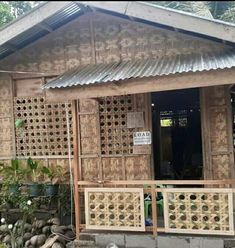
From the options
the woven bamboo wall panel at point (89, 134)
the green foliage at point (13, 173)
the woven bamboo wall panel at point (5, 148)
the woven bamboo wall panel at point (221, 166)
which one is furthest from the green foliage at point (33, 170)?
the woven bamboo wall panel at point (221, 166)

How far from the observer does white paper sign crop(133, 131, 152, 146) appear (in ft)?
25.0

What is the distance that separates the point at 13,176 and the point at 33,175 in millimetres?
474

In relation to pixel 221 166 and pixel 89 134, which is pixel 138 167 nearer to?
pixel 89 134

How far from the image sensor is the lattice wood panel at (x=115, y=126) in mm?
7809

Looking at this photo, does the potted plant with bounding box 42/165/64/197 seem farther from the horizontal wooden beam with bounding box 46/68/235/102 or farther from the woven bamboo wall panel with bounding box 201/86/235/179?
the woven bamboo wall panel with bounding box 201/86/235/179

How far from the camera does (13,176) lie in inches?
310

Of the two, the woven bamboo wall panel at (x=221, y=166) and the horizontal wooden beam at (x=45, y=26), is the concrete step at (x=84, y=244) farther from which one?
the horizontal wooden beam at (x=45, y=26)

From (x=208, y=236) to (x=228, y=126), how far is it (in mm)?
2323

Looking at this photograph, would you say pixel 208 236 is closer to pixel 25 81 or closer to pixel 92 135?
pixel 92 135

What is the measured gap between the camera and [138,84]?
5.89 metres

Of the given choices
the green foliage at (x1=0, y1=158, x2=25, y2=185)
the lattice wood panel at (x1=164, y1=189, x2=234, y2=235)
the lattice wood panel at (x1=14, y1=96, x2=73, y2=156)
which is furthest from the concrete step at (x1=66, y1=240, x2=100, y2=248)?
the lattice wood panel at (x1=14, y1=96, x2=73, y2=156)

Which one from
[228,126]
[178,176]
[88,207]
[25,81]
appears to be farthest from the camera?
[178,176]

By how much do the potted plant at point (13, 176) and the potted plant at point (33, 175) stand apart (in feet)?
0.72

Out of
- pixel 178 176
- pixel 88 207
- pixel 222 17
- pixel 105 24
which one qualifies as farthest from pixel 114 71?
pixel 222 17
